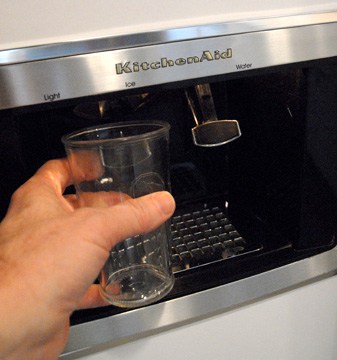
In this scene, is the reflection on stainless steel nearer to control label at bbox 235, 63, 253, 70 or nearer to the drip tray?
control label at bbox 235, 63, 253, 70

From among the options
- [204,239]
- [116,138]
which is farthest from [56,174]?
[204,239]

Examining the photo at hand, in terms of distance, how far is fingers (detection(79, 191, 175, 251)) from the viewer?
0.37m

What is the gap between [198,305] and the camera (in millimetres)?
510

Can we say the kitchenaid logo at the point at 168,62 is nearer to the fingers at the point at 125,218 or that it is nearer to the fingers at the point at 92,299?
the fingers at the point at 125,218

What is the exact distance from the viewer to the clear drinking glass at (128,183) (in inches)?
16.7

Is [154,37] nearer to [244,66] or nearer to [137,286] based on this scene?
[244,66]

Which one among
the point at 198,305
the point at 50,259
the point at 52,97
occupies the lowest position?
the point at 198,305

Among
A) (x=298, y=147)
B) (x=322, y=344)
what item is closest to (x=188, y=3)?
(x=298, y=147)

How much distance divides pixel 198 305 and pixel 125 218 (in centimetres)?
19

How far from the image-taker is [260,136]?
1.84 feet

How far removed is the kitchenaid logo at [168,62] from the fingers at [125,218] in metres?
0.12

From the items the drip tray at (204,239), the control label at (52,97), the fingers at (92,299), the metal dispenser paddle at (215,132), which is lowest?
the drip tray at (204,239)

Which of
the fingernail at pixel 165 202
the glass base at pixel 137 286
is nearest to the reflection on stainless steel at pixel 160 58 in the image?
the fingernail at pixel 165 202

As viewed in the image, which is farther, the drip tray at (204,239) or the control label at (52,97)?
the drip tray at (204,239)
